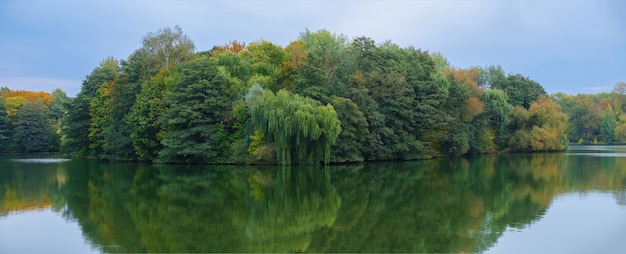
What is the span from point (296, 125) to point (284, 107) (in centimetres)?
140

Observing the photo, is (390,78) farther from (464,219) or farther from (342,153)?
(464,219)

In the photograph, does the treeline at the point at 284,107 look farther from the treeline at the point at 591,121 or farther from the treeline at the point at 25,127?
the treeline at the point at 591,121

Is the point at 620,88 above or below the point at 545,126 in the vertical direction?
above

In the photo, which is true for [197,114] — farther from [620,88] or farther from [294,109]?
[620,88]

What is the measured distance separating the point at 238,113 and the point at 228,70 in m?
4.61

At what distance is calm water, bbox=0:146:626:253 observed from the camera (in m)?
11.1

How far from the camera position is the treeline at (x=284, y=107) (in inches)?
1312

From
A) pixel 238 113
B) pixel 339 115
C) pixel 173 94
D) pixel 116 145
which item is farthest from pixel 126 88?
pixel 339 115

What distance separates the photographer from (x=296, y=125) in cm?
3136

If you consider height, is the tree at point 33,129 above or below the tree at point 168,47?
below

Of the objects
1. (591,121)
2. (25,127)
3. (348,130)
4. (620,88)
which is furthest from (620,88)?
(25,127)

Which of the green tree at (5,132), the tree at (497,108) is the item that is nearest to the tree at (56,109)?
the green tree at (5,132)

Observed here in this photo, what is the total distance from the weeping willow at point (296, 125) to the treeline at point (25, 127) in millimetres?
38676

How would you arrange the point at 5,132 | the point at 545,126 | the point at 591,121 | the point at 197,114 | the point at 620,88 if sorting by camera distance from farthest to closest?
the point at 620,88 < the point at 591,121 < the point at 5,132 < the point at 545,126 < the point at 197,114
